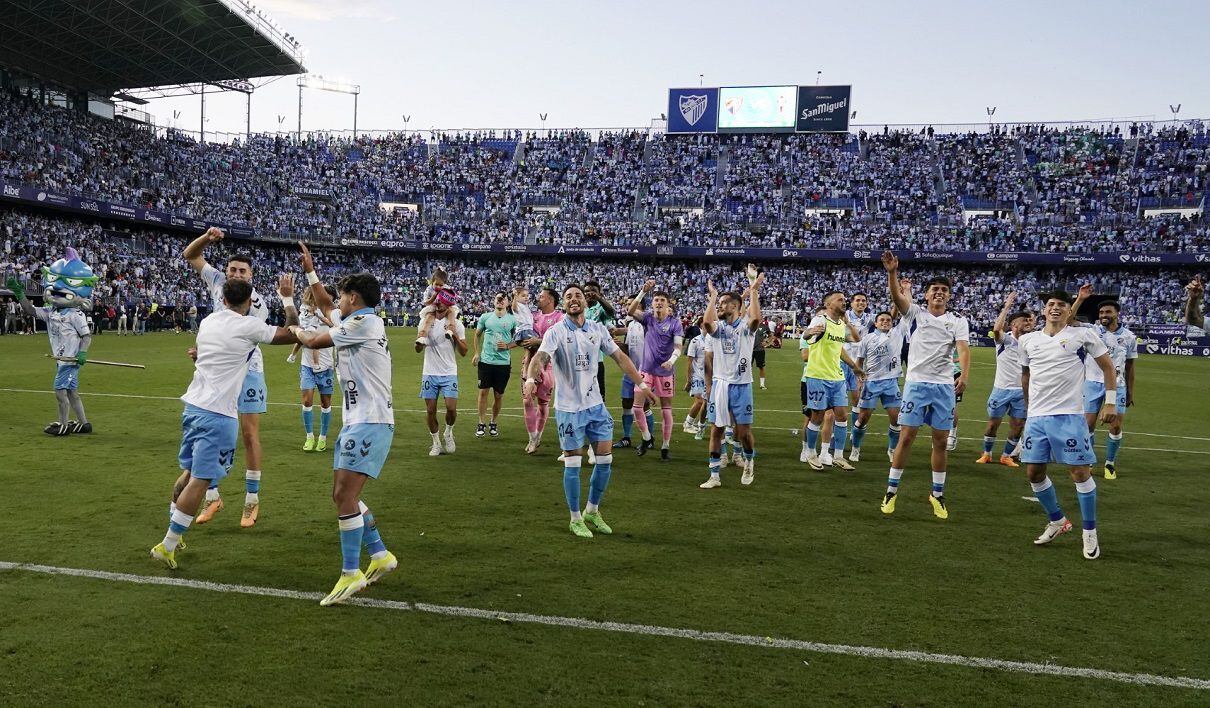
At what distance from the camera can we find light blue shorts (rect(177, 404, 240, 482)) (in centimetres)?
618

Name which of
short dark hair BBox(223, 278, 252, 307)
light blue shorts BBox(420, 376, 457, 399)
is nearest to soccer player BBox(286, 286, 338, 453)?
light blue shorts BBox(420, 376, 457, 399)

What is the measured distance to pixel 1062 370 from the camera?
24.1 ft

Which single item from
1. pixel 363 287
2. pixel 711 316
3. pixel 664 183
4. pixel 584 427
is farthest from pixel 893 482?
pixel 664 183

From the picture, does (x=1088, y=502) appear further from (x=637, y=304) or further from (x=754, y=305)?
(x=637, y=304)

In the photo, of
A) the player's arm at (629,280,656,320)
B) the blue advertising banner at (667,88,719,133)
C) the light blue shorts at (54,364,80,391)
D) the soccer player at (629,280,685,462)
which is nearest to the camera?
the player's arm at (629,280,656,320)

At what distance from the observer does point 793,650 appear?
5.10 m

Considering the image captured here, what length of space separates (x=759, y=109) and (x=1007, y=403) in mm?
58163

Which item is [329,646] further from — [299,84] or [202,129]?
[299,84]

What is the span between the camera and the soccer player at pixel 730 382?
9.82m

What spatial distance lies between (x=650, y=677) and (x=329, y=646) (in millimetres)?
2012

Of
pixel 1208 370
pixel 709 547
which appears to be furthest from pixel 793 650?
pixel 1208 370

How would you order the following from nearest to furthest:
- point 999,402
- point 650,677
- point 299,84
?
point 650,677 → point 999,402 → point 299,84

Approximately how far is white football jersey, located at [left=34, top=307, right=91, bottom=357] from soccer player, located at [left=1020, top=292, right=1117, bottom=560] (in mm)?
12461

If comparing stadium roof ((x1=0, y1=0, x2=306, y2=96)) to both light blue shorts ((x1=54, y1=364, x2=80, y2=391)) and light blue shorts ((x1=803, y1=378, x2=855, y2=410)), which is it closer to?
light blue shorts ((x1=54, y1=364, x2=80, y2=391))
